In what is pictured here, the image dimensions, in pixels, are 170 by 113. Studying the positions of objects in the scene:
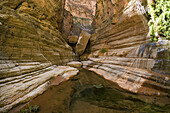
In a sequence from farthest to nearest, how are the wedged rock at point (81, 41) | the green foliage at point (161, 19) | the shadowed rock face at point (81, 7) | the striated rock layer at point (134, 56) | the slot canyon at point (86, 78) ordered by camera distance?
1. the shadowed rock face at point (81, 7)
2. the wedged rock at point (81, 41)
3. the green foliage at point (161, 19)
4. the striated rock layer at point (134, 56)
5. the slot canyon at point (86, 78)

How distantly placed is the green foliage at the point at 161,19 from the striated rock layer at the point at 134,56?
1.87ft

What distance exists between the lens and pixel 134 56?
5.68m

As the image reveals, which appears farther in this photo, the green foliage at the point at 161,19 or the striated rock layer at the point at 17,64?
the green foliage at the point at 161,19

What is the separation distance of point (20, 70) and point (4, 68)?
1.70ft

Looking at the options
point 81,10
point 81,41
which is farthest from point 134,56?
point 81,10

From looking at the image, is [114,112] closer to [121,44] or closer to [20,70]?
[20,70]

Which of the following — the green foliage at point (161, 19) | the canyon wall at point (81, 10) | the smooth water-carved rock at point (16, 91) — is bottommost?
the smooth water-carved rock at point (16, 91)

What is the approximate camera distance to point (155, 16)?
20.2 feet

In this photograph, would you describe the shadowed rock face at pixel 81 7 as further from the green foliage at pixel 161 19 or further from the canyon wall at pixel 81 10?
the green foliage at pixel 161 19

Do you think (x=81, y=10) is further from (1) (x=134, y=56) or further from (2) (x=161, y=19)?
(1) (x=134, y=56)

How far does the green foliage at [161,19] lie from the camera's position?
5133mm

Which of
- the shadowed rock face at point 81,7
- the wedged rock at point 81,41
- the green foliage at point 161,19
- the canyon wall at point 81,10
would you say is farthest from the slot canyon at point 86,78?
the shadowed rock face at point 81,7

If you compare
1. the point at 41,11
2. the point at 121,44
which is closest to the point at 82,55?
the point at 121,44

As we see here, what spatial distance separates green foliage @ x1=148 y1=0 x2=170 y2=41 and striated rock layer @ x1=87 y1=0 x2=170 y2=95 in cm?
57
